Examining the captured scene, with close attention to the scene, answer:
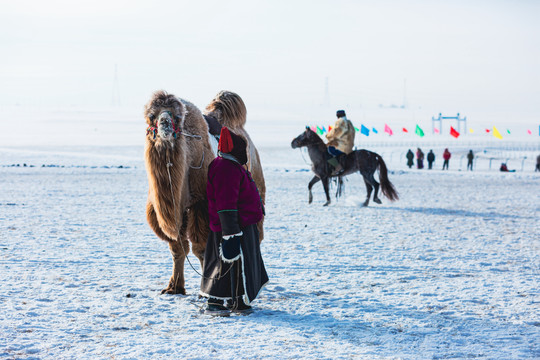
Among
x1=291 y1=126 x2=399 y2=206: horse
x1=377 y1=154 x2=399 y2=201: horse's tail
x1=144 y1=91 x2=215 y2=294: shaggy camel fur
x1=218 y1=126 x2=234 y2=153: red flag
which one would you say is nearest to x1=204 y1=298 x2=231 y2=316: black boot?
x1=144 y1=91 x2=215 y2=294: shaggy camel fur

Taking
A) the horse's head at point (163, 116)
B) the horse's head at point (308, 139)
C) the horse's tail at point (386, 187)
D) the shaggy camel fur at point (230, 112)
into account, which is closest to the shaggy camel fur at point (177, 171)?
the horse's head at point (163, 116)

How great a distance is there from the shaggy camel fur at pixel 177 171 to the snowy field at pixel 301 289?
653 millimetres

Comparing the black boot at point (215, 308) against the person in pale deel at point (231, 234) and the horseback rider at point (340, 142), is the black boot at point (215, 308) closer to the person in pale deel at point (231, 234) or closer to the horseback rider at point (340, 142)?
the person in pale deel at point (231, 234)

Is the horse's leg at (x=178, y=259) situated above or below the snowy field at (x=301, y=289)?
above

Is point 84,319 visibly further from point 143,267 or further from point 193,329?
point 143,267

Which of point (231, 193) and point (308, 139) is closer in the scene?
point (231, 193)

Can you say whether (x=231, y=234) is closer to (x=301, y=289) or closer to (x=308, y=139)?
(x=301, y=289)

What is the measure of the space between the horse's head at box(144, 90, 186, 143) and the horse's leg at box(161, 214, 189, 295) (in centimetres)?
78

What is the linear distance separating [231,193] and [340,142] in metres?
9.34

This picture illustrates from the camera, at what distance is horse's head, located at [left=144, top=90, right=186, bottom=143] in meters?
5.22

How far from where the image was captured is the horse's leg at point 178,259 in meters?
5.59

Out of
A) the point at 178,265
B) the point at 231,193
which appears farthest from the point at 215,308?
the point at 231,193

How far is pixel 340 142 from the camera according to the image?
14.1 metres

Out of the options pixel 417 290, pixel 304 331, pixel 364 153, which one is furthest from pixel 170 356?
pixel 364 153
